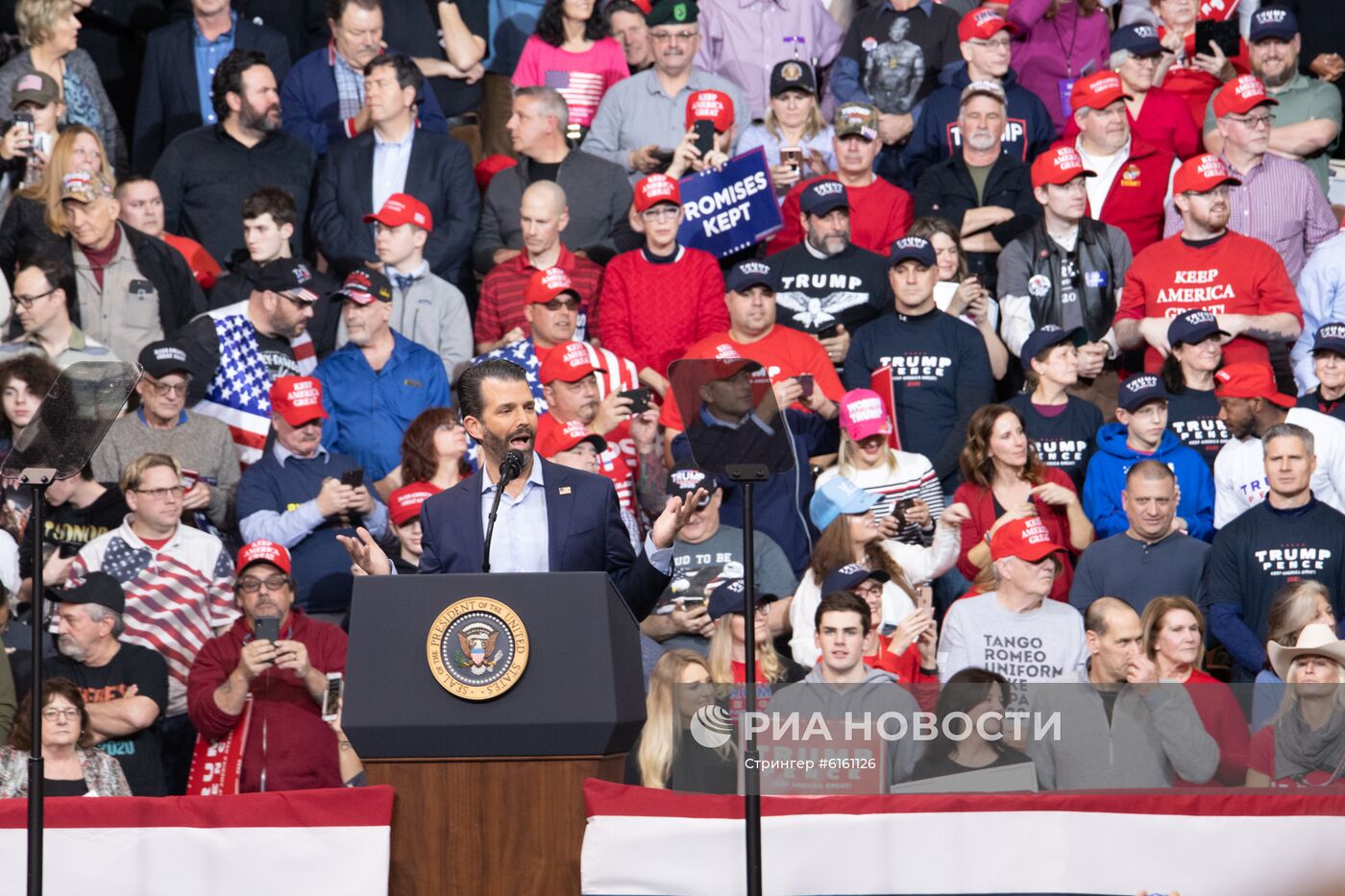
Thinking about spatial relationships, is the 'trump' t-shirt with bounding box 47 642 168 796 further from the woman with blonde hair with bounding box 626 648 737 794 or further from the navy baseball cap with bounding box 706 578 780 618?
the navy baseball cap with bounding box 706 578 780 618

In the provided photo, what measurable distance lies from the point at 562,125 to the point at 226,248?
1.84 metres

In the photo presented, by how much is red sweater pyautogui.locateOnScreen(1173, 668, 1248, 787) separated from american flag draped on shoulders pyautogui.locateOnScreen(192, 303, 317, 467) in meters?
4.93

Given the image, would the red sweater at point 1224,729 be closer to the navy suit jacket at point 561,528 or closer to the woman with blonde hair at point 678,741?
the woman with blonde hair at point 678,741

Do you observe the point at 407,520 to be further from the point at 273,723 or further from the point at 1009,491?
the point at 1009,491

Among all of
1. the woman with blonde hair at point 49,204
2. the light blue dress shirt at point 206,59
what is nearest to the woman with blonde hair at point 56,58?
the light blue dress shirt at point 206,59

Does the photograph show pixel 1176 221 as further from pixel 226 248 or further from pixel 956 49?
pixel 226 248

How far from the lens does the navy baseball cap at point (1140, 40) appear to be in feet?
35.4

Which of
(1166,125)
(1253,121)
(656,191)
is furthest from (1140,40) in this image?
(656,191)

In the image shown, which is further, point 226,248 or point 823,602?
point 226,248

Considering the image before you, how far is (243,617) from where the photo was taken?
24.4 ft

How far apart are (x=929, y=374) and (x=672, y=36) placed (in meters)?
2.93

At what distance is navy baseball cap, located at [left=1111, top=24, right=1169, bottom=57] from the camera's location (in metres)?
10.8

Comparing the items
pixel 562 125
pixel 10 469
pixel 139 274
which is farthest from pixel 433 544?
pixel 562 125

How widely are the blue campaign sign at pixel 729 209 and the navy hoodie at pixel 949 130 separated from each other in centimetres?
118
